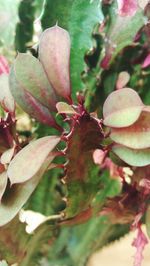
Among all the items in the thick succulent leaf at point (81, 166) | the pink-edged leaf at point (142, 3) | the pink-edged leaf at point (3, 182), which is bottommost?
the thick succulent leaf at point (81, 166)

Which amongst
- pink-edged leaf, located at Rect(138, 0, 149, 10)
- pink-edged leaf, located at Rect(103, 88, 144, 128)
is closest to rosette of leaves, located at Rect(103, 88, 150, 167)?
pink-edged leaf, located at Rect(103, 88, 144, 128)

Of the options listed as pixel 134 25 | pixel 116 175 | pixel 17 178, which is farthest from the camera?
pixel 116 175

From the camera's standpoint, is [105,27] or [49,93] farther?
[105,27]

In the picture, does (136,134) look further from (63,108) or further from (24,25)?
(24,25)

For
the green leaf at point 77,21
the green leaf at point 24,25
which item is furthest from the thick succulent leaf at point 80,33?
the green leaf at point 24,25

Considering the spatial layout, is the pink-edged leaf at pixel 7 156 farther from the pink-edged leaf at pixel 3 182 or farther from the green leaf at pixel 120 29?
the green leaf at pixel 120 29

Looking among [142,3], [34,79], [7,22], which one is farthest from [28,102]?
[7,22]

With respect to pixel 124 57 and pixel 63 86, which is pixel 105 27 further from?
pixel 63 86

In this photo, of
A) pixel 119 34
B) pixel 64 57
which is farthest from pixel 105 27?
pixel 64 57
